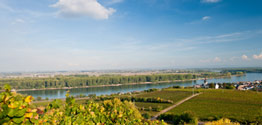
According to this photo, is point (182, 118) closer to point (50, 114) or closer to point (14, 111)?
point (50, 114)

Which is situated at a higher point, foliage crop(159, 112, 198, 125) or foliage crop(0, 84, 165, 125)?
foliage crop(0, 84, 165, 125)

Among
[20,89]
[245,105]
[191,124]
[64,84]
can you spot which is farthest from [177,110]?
[20,89]

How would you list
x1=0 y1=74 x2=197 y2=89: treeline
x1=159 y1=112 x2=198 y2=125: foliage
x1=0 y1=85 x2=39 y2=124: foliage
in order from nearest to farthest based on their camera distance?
x1=0 y1=85 x2=39 y2=124: foliage < x1=159 y1=112 x2=198 y2=125: foliage < x1=0 y1=74 x2=197 y2=89: treeline

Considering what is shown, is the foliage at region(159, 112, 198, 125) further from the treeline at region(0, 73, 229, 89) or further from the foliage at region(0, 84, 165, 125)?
the treeline at region(0, 73, 229, 89)

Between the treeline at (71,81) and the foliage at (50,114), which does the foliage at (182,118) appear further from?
the treeline at (71,81)

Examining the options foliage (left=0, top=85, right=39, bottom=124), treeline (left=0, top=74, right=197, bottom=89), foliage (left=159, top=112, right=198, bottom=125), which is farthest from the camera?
treeline (left=0, top=74, right=197, bottom=89)

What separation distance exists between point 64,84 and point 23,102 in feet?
270

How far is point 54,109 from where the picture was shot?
2.23 meters

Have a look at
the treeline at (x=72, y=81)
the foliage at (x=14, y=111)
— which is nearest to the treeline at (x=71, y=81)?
the treeline at (x=72, y=81)

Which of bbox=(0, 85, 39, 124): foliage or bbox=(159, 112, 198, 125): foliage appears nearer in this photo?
bbox=(0, 85, 39, 124): foliage

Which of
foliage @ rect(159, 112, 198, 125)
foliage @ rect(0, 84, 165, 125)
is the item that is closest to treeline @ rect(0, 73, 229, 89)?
foliage @ rect(159, 112, 198, 125)

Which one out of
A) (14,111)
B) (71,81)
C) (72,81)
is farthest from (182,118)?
(71,81)

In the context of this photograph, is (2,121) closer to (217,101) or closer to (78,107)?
(78,107)

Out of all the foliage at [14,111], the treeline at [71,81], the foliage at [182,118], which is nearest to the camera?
the foliage at [14,111]
